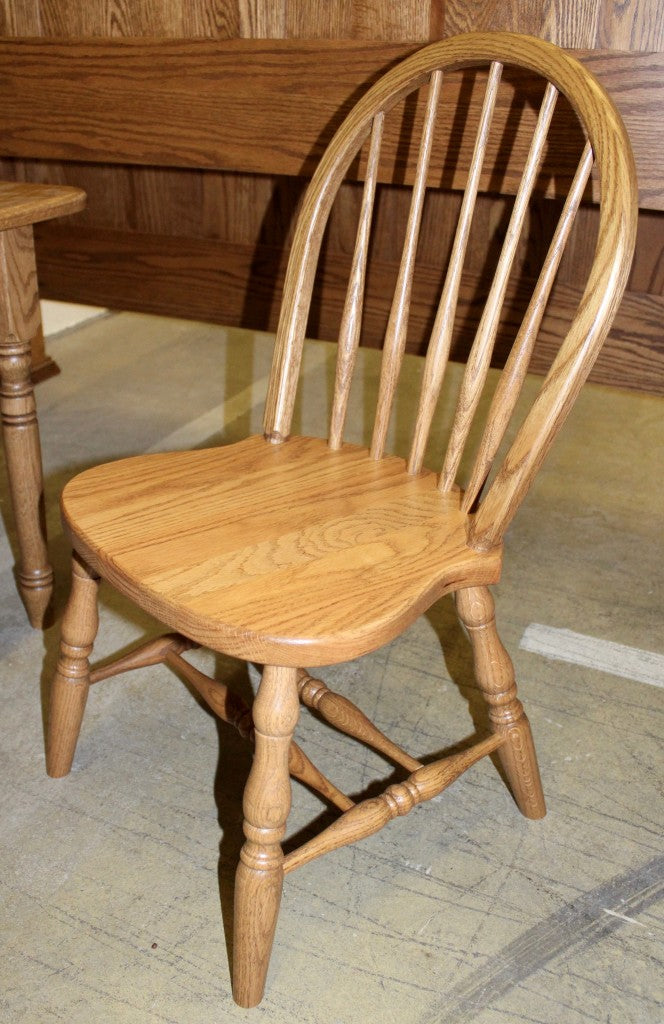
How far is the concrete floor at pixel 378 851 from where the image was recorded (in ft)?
3.22

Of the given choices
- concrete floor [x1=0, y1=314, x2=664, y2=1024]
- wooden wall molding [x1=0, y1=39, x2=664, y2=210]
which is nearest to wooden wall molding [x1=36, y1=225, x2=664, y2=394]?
wooden wall molding [x1=0, y1=39, x2=664, y2=210]

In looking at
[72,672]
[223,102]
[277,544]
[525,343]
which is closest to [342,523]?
[277,544]

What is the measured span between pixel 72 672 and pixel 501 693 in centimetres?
52

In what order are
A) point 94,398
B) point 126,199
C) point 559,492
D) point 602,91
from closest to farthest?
1. point 602,91
2. point 126,199
3. point 559,492
4. point 94,398

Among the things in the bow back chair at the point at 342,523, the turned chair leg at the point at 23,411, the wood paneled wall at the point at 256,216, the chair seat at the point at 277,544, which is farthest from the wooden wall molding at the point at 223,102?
the chair seat at the point at 277,544

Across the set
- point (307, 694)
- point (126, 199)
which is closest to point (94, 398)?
point (126, 199)

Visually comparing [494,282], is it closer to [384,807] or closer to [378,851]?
[384,807]

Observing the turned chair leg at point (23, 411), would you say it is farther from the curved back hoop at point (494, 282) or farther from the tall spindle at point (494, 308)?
the tall spindle at point (494, 308)

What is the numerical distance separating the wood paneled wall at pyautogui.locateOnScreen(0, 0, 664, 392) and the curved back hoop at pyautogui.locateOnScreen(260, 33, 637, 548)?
0.57ft

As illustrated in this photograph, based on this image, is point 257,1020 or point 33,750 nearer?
point 257,1020

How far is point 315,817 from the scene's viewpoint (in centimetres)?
120

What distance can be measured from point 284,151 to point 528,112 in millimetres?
364

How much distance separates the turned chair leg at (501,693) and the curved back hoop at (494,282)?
10 centimetres

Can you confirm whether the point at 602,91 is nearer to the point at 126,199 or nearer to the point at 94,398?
the point at 126,199
